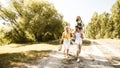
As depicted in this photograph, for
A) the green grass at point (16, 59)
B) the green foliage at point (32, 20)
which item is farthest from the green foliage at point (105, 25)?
the green grass at point (16, 59)

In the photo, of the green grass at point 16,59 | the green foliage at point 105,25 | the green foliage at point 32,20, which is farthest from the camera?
the green foliage at point 105,25

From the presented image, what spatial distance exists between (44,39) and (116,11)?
1082 inches

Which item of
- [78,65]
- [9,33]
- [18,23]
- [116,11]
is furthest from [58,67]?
[116,11]

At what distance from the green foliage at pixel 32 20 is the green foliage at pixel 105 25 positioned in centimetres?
2397

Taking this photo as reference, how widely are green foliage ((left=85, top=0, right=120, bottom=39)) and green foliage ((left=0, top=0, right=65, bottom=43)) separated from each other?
78.7 ft

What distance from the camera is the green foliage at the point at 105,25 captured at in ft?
183

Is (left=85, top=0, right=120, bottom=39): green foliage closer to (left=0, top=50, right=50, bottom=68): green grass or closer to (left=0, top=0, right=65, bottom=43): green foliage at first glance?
(left=0, top=0, right=65, bottom=43): green foliage

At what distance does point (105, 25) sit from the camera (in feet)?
227

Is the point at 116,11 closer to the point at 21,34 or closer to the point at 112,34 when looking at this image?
the point at 112,34

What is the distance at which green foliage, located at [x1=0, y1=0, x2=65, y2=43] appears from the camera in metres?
33.9

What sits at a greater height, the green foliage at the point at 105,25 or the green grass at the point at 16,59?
the green foliage at the point at 105,25

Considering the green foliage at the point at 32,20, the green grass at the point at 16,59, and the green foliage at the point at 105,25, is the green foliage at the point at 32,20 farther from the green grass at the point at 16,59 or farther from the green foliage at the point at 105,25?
the green foliage at the point at 105,25

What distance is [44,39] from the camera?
36.5 meters

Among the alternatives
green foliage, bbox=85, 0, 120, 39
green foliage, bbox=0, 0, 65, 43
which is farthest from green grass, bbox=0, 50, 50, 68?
green foliage, bbox=85, 0, 120, 39
